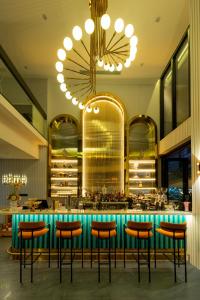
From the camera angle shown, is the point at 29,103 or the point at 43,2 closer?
the point at 43,2

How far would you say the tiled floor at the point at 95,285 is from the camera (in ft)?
13.7

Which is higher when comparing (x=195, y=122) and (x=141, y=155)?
(x=195, y=122)

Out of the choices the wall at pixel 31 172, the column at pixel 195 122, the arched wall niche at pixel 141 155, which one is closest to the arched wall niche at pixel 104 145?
the arched wall niche at pixel 141 155

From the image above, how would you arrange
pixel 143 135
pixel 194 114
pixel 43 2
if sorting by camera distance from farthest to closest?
1. pixel 143 135
2. pixel 43 2
3. pixel 194 114

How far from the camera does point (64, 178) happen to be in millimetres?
10383

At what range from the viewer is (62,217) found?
6.06 m

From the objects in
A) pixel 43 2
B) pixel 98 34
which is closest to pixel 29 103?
pixel 43 2

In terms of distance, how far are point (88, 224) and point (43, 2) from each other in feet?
16.7

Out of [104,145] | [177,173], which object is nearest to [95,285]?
[177,173]

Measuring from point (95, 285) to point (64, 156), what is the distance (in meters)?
6.26

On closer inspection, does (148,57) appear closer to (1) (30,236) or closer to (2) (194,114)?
(2) (194,114)

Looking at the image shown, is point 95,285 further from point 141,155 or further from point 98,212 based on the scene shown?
point 141,155

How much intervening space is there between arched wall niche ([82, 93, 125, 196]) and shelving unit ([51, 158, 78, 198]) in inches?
14.7

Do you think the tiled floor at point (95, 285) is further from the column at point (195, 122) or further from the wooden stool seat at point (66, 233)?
the wooden stool seat at point (66, 233)
